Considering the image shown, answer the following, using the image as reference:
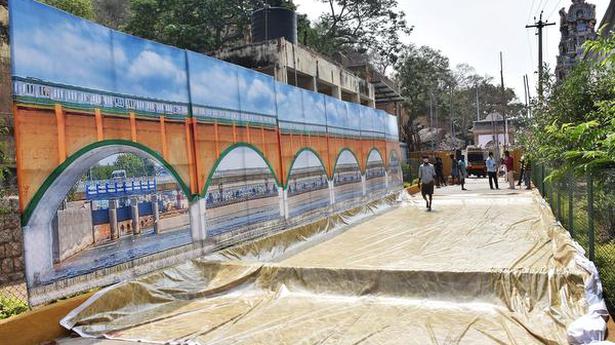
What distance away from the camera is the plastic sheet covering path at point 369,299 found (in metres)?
5.01

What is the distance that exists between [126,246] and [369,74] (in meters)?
29.5

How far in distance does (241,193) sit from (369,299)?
13.2 feet

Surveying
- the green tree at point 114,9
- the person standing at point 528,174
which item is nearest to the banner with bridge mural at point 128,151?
the person standing at point 528,174

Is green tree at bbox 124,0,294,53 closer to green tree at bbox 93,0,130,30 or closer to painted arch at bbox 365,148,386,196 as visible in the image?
painted arch at bbox 365,148,386,196

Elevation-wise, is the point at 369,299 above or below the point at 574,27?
below

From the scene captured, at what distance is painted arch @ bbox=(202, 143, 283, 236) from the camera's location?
8.63 metres

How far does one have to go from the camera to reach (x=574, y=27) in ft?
113

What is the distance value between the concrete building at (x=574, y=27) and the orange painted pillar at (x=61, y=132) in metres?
32.4

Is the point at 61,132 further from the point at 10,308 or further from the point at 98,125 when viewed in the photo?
the point at 10,308

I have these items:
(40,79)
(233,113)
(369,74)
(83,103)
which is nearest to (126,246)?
(83,103)

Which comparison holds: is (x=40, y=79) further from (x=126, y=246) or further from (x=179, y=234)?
(x=179, y=234)

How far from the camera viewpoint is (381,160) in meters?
20.6

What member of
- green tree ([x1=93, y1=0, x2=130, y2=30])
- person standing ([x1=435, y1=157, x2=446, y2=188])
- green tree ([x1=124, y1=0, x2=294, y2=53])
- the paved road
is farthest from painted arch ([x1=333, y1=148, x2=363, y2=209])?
green tree ([x1=93, y1=0, x2=130, y2=30])

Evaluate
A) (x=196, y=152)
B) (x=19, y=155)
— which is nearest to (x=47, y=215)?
(x=19, y=155)
